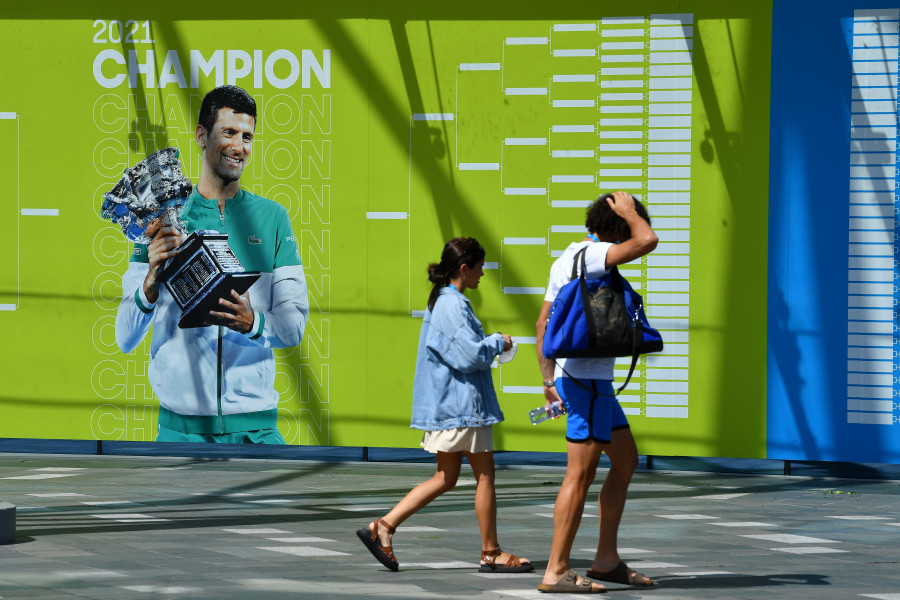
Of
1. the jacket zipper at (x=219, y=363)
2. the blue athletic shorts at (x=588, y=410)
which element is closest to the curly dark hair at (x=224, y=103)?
the jacket zipper at (x=219, y=363)

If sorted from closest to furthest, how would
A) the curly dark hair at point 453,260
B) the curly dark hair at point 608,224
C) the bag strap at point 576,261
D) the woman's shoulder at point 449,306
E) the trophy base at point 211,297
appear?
the bag strap at point 576,261, the curly dark hair at point 608,224, the woman's shoulder at point 449,306, the curly dark hair at point 453,260, the trophy base at point 211,297

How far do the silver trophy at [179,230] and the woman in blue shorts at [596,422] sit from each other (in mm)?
5673

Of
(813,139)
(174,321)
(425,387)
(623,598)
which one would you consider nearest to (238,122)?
(174,321)

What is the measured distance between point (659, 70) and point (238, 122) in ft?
11.3

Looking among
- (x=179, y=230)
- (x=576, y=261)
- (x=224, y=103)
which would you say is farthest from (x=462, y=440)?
(x=224, y=103)

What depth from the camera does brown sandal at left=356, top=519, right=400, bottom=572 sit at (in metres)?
7.41

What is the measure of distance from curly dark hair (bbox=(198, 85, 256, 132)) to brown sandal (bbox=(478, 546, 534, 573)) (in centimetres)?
607

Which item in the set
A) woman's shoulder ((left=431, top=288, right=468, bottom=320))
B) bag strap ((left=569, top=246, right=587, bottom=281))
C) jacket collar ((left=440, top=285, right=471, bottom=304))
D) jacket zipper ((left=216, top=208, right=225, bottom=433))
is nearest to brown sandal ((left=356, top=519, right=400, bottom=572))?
woman's shoulder ((left=431, top=288, right=468, bottom=320))

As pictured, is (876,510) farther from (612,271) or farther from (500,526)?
(612,271)

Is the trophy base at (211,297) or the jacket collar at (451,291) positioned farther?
the trophy base at (211,297)

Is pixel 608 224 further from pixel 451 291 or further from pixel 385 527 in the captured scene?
pixel 385 527

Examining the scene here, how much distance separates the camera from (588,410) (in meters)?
6.96

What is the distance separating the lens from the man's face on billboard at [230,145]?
1266cm

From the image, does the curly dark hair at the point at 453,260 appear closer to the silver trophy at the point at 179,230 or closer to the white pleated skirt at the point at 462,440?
the white pleated skirt at the point at 462,440
